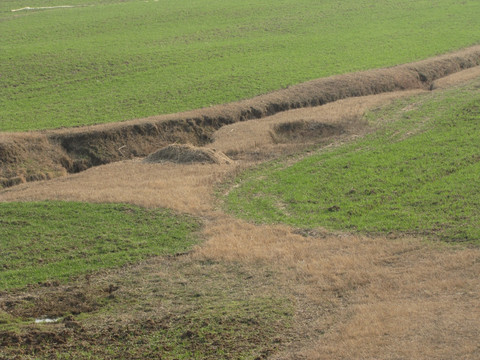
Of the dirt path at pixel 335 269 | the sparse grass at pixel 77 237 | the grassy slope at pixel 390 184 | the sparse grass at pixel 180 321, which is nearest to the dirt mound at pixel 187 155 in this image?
the dirt path at pixel 335 269

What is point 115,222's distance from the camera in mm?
23359

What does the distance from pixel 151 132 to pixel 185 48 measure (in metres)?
19.2

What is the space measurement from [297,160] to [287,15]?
38280 mm

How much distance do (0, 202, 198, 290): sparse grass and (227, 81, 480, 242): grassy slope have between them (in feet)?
12.3

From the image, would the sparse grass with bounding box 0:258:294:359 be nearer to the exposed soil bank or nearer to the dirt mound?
the dirt mound

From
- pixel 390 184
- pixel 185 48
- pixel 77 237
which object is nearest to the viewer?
pixel 77 237

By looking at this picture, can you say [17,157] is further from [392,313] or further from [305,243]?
[392,313]

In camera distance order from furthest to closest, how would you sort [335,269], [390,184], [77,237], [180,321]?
1. [390,184]
2. [77,237]
3. [335,269]
4. [180,321]

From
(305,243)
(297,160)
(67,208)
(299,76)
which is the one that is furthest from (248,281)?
(299,76)

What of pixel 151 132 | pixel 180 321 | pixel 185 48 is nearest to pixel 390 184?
pixel 180 321

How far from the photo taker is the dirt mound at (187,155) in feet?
101

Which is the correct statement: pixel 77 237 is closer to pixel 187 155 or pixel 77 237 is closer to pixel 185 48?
pixel 187 155

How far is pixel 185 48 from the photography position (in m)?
51.8

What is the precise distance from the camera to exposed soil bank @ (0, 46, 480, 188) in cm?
3097
